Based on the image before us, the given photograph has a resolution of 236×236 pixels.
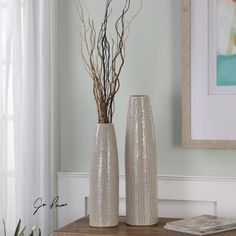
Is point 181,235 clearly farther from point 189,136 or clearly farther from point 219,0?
point 219,0

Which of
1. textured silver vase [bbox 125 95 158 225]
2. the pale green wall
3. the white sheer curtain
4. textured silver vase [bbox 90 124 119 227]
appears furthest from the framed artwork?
the white sheer curtain

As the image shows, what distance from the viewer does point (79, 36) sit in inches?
96.0

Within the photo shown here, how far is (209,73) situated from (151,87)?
24cm

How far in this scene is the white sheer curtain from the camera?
2260 millimetres

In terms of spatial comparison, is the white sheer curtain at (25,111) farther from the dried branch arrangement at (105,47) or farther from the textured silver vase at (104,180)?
the textured silver vase at (104,180)

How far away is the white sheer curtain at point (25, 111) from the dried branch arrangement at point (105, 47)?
15 centimetres

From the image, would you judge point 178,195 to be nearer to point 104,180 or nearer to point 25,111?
point 104,180

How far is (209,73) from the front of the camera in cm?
227

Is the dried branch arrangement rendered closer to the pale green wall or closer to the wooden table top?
the pale green wall

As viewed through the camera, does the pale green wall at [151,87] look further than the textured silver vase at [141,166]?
Yes

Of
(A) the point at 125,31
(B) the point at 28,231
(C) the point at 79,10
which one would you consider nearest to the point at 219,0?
(A) the point at 125,31

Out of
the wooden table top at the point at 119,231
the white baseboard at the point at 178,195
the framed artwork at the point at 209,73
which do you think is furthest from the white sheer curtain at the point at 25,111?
the framed artwork at the point at 209,73

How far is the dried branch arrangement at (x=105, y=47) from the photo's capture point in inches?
90.2

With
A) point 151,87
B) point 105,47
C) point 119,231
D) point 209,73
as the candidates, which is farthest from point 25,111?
point 209,73
